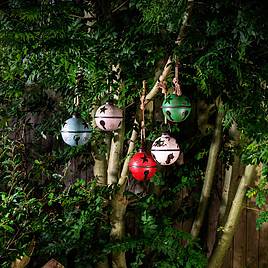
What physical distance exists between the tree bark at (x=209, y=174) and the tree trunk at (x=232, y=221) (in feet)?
0.99

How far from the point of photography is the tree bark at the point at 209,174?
419 cm

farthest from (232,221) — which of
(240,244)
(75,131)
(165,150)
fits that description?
(75,131)

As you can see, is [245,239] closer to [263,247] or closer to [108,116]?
[263,247]

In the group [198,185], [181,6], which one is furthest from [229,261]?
[181,6]

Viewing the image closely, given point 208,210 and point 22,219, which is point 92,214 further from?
point 208,210

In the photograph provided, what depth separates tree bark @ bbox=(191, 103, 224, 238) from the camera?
165 inches

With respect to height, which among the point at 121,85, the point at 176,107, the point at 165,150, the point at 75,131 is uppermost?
the point at 121,85

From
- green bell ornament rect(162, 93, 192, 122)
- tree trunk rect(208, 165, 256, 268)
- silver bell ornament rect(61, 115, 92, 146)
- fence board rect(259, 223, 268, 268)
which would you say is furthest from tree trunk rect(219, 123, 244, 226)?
silver bell ornament rect(61, 115, 92, 146)

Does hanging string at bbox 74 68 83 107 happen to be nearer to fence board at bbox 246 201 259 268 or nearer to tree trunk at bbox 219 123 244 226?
tree trunk at bbox 219 123 244 226

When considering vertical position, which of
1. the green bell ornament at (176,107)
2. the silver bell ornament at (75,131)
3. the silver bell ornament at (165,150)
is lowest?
the silver bell ornament at (165,150)

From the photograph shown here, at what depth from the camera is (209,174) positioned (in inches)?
168

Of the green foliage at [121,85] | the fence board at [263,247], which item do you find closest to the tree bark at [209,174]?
the green foliage at [121,85]

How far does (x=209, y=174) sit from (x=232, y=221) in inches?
19.1

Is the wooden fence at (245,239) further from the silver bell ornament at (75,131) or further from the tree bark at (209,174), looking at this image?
the silver bell ornament at (75,131)
